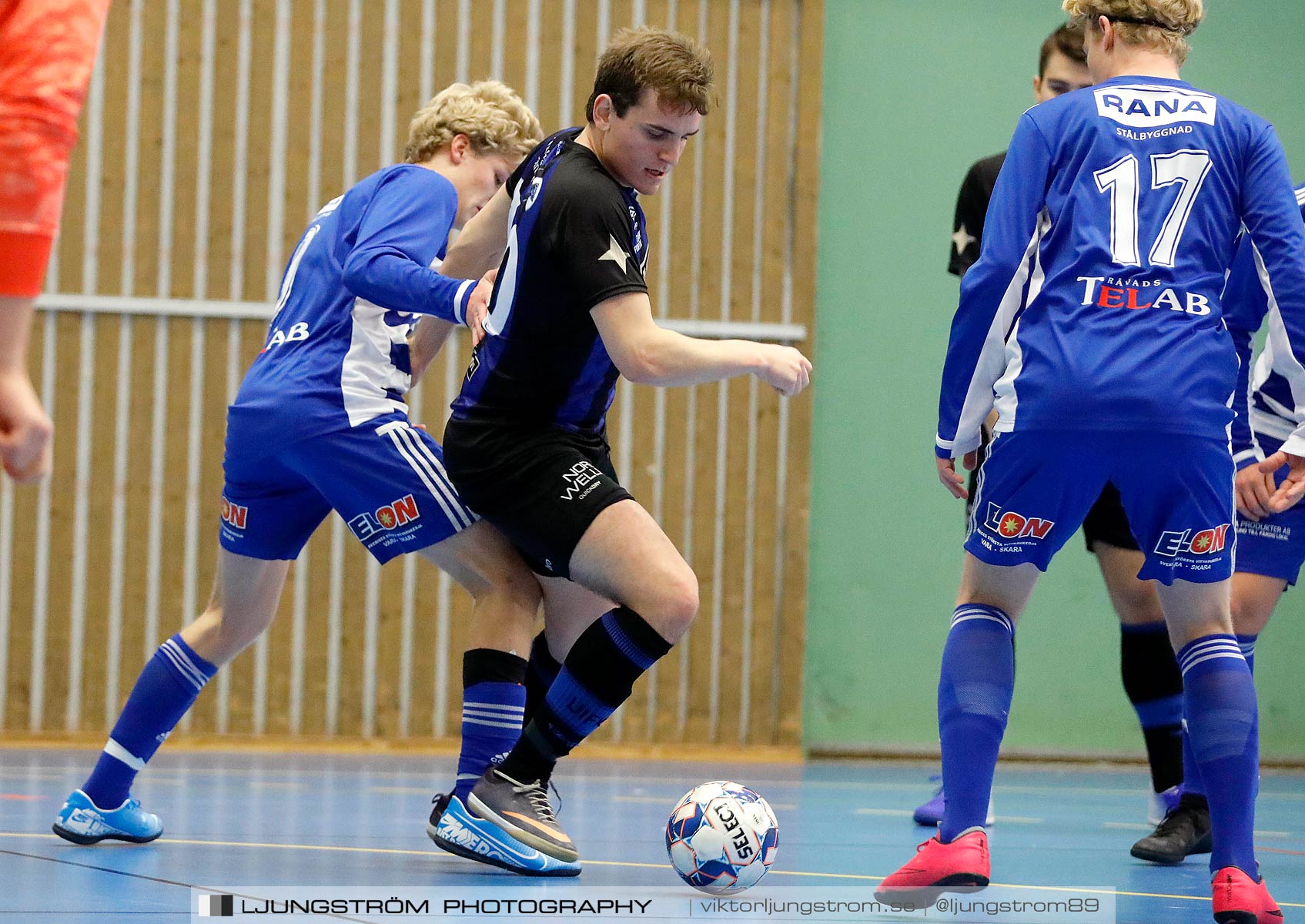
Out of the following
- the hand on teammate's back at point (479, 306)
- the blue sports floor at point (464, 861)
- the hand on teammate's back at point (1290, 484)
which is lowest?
the blue sports floor at point (464, 861)

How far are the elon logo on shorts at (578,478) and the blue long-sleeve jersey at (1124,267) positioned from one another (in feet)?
2.32

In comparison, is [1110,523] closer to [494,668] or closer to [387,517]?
[494,668]

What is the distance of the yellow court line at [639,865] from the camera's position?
3020 millimetres

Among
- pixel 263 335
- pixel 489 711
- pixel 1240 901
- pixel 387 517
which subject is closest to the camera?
pixel 1240 901

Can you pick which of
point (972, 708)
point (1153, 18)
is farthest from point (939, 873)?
point (1153, 18)

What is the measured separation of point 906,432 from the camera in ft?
25.0

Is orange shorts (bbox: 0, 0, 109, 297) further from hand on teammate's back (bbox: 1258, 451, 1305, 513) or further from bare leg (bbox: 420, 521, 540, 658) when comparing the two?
hand on teammate's back (bbox: 1258, 451, 1305, 513)

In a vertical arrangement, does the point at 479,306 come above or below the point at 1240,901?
above

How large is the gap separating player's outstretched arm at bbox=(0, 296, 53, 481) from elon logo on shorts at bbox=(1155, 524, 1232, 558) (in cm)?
188

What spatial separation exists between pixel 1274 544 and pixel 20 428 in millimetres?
2839

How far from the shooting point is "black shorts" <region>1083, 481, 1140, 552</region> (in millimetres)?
4000

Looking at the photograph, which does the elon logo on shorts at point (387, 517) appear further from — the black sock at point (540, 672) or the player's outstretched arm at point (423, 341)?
the black sock at point (540, 672)

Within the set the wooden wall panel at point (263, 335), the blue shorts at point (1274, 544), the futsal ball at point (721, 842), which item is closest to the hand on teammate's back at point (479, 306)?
the futsal ball at point (721, 842)

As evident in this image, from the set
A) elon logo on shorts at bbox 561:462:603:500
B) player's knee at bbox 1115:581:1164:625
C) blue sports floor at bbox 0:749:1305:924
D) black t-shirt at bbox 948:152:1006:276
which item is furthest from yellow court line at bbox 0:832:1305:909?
black t-shirt at bbox 948:152:1006:276
